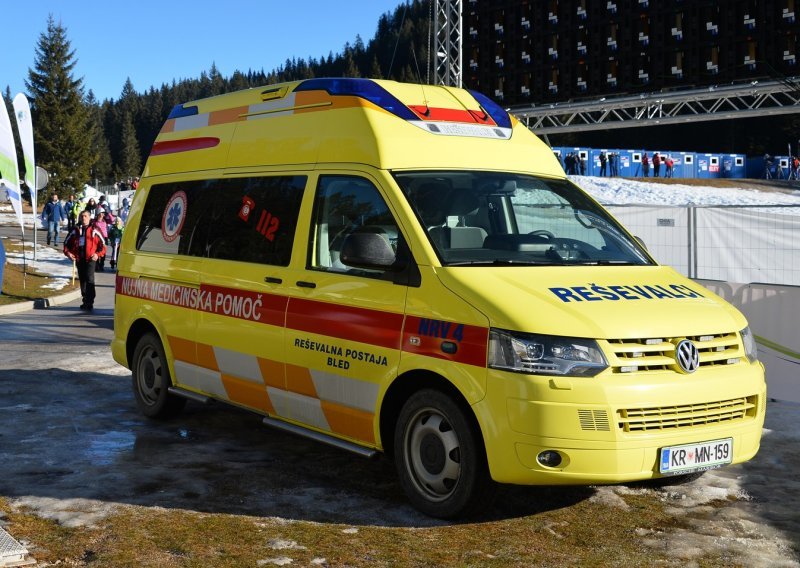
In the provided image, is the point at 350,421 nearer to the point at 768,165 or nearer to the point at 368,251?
the point at 368,251

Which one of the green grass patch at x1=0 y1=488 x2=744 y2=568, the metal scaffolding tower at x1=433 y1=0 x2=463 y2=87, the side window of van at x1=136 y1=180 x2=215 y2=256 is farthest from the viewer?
the metal scaffolding tower at x1=433 y1=0 x2=463 y2=87

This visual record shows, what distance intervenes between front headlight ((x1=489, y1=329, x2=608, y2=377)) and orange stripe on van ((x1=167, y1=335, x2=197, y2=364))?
3.30 meters

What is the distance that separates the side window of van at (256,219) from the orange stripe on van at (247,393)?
2.78 ft

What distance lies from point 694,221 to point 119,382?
21.2ft

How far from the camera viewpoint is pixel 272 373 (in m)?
6.71

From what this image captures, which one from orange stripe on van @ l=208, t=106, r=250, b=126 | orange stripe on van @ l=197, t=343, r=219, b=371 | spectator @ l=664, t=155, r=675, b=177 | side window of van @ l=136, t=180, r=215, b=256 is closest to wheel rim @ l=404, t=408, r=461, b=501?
orange stripe on van @ l=197, t=343, r=219, b=371

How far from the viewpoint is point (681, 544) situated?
5.29 meters

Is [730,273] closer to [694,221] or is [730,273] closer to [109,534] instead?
[694,221]

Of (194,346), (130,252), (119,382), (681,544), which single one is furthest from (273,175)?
(119,382)

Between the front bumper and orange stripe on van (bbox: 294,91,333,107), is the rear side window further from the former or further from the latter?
→ the front bumper

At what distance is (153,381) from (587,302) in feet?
14.1

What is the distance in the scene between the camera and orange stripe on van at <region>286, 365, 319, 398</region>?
6346mm

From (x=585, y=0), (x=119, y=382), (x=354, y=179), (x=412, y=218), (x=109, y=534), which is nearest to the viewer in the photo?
(x=109, y=534)

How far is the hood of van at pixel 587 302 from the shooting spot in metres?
5.12
